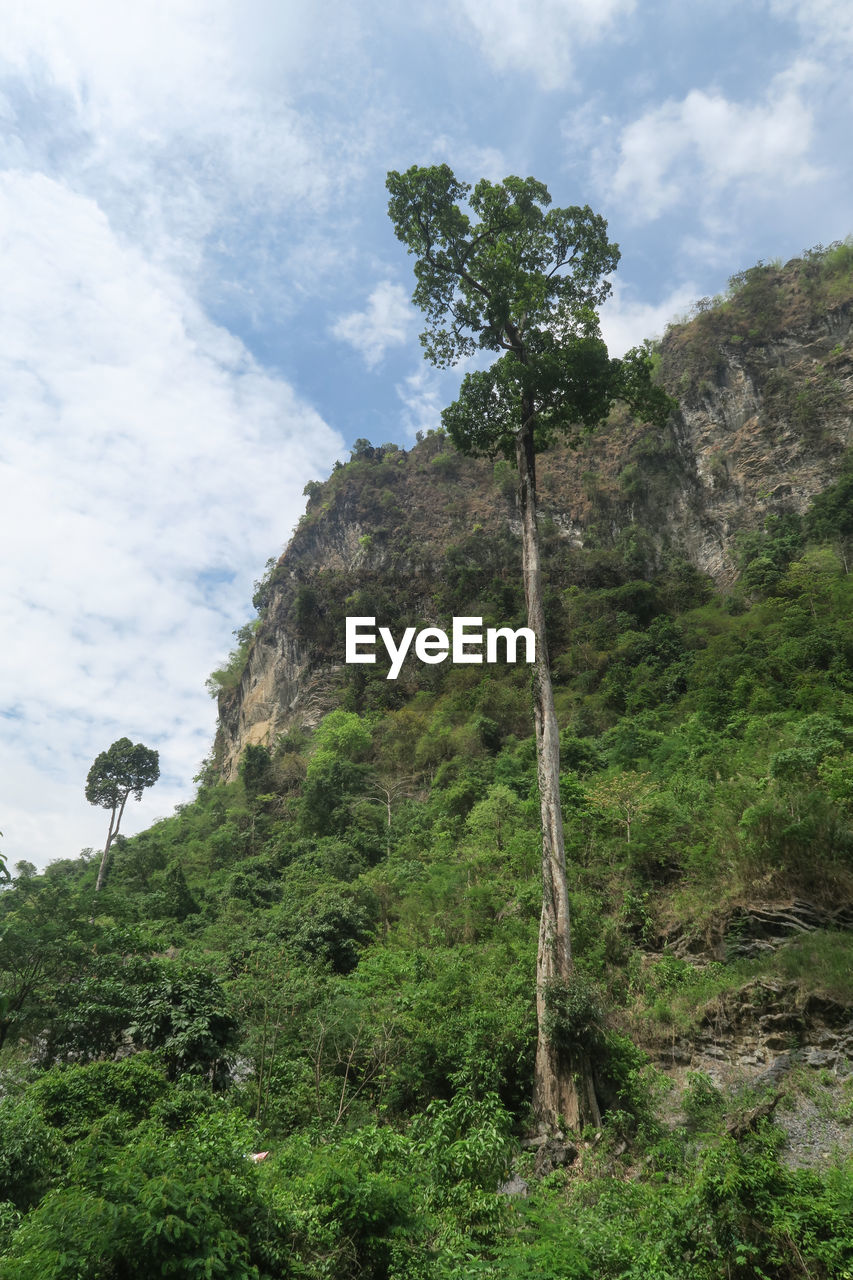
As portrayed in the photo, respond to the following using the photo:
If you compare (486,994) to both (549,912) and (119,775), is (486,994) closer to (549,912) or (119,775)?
(549,912)

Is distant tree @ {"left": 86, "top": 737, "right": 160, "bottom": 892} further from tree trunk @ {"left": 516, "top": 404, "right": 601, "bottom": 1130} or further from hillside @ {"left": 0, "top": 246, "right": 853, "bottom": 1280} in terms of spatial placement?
tree trunk @ {"left": 516, "top": 404, "right": 601, "bottom": 1130}

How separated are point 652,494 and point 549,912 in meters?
34.1

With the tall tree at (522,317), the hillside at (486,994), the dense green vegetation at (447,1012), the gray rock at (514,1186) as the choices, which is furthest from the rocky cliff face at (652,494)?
the gray rock at (514,1186)

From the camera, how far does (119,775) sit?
34.8 m

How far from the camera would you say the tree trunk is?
23.7 feet

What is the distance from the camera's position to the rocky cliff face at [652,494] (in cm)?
3384

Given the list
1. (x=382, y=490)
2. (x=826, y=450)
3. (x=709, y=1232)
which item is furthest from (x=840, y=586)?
(x=382, y=490)

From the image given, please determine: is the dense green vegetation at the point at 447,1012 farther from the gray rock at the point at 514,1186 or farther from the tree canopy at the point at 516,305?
the tree canopy at the point at 516,305

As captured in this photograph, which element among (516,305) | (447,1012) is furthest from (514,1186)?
(516,305)

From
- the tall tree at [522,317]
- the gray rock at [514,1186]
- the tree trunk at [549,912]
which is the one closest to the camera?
the gray rock at [514,1186]

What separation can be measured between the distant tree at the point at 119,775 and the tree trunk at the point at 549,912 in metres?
30.4

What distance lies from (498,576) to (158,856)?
21950 millimetres

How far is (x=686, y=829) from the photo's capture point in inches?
439

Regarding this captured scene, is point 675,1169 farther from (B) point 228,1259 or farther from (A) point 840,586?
(A) point 840,586
